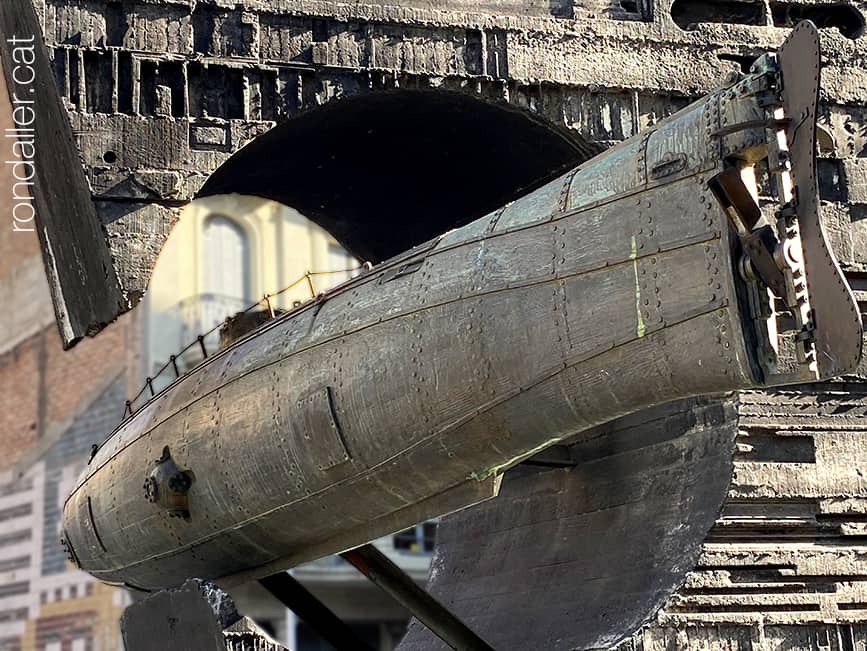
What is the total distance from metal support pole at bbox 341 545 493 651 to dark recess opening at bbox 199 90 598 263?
125 inches

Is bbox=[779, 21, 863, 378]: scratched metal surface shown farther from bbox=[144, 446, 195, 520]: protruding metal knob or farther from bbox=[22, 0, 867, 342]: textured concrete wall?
bbox=[144, 446, 195, 520]: protruding metal knob

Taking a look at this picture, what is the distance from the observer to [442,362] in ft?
29.7

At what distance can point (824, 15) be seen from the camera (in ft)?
41.2

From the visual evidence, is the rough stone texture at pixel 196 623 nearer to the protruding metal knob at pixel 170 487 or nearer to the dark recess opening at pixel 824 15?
the protruding metal knob at pixel 170 487

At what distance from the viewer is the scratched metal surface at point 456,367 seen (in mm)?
8023

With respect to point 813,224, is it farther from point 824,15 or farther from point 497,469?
point 824,15

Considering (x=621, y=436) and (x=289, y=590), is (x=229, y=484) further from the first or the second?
(x=621, y=436)

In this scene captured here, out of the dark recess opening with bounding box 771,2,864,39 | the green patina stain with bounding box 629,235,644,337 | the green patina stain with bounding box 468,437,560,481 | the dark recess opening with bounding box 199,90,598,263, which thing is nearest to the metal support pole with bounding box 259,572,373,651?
the green patina stain with bounding box 468,437,560,481

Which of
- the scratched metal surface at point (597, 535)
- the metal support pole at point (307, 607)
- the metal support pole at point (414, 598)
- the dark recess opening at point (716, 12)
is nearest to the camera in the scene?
the metal support pole at point (414, 598)

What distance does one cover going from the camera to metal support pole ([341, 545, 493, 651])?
34.5 feet

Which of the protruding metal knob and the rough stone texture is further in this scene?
the protruding metal knob

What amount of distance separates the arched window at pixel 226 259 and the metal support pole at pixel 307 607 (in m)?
18.0

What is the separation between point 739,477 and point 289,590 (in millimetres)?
3579

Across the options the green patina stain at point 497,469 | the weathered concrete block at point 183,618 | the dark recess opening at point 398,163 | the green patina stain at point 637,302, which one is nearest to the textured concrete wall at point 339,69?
the dark recess opening at point 398,163
